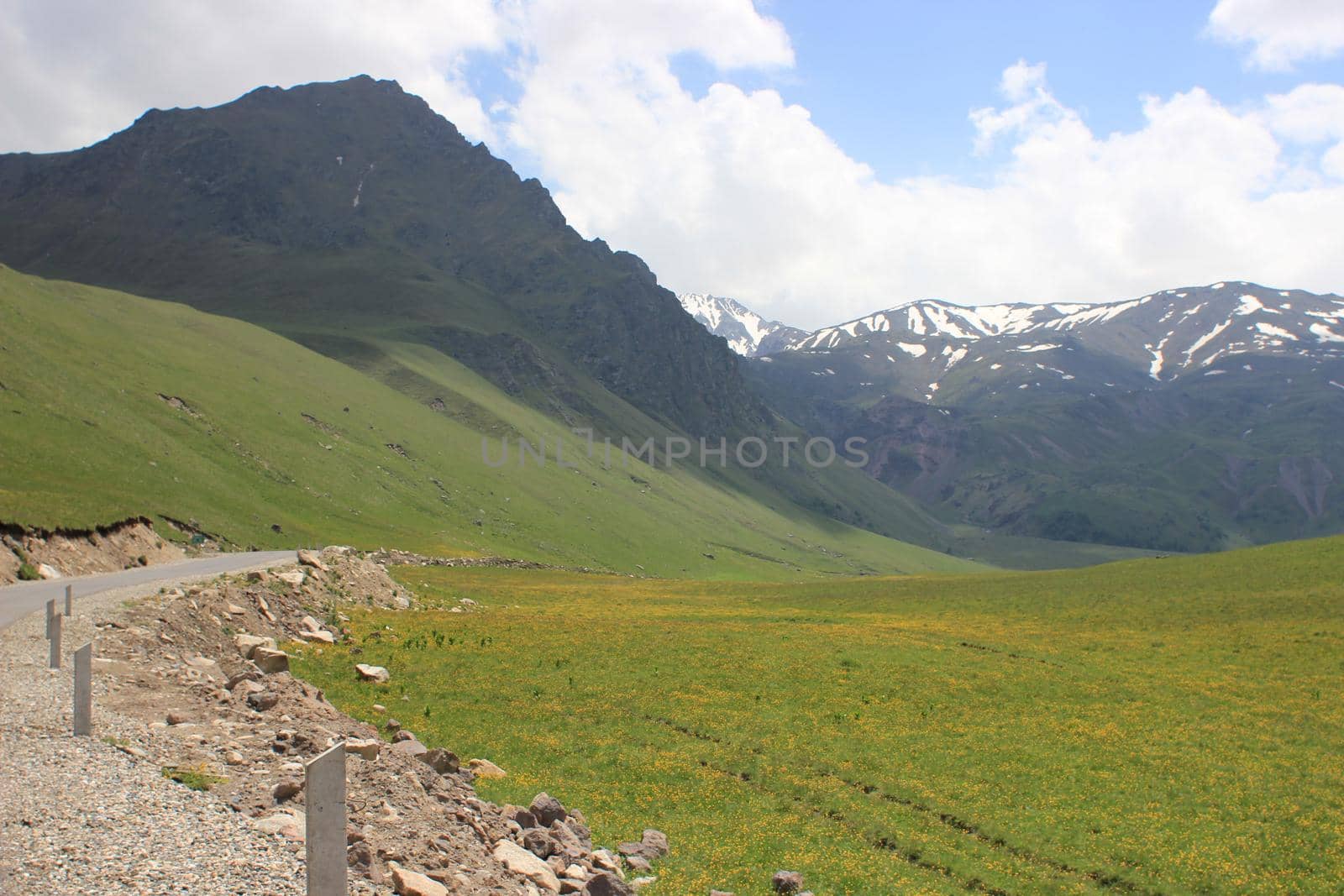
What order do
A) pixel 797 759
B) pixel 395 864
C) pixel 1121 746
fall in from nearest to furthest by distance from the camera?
pixel 395 864 → pixel 797 759 → pixel 1121 746

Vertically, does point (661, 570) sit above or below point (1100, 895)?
below

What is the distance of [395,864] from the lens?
13.0 metres

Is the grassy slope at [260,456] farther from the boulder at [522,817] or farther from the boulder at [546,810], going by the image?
the boulder at [522,817]

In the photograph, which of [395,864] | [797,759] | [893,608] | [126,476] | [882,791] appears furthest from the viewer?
[126,476]

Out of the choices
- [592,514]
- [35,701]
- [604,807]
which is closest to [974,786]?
[604,807]

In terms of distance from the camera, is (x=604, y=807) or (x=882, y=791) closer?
(x=604, y=807)

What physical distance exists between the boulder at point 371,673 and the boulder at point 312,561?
20.2 metres

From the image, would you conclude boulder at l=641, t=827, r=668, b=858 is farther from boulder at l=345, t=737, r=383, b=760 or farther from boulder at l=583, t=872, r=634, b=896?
boulder at l=345, t=737, r=383, b=760

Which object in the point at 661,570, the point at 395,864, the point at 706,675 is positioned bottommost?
the point at 661,570

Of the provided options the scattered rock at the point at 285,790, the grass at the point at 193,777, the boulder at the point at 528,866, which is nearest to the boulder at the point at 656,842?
the boulder at the point at 528,866

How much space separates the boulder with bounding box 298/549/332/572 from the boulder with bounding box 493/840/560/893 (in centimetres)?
3887

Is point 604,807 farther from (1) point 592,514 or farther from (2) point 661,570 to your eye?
(1) point 592,514

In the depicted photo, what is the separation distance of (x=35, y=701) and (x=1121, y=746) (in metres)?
32.5

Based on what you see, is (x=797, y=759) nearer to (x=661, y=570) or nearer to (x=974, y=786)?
(x=974, y=786)
